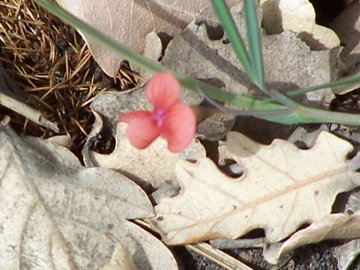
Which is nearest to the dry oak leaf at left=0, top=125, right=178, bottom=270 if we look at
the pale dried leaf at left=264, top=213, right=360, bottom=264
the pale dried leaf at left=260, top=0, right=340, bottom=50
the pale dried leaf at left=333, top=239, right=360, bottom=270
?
the pale dried leaf at left=264, top=213, right=360, bottom=264

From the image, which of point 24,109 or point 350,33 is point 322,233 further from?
point 24,109

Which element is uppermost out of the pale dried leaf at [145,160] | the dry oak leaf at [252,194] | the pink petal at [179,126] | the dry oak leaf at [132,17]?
the pink petal at [179,126]

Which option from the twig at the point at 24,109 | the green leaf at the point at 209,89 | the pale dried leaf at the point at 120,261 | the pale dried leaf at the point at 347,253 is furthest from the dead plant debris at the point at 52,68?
the pale dried leaf at the point at 347,253

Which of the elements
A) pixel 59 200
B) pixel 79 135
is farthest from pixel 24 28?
pixel 59 200

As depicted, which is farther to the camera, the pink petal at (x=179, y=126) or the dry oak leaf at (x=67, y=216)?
the dry oak leaf at (x=67, y=216)

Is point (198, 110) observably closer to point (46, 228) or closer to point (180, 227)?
point (180, 227)

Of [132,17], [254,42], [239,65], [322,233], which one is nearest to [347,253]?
[322,233]

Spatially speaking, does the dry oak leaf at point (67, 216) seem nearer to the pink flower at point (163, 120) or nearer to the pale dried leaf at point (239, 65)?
the pale dried leaf at point (239, 65)

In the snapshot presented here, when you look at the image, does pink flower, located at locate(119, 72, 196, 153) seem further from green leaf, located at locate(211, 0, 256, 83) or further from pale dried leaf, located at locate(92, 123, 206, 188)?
pale dried leaf, located at locate(92, 123, 206, 188)
